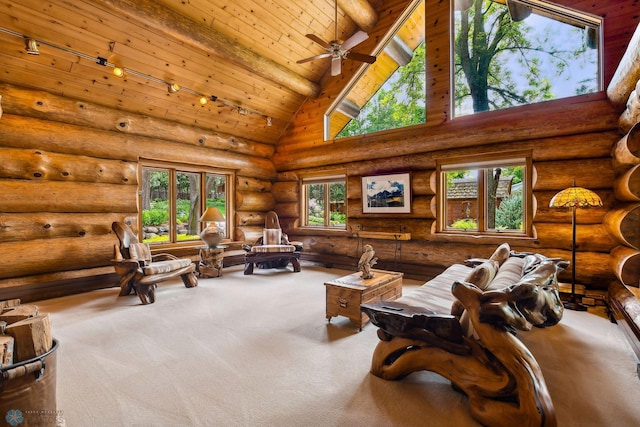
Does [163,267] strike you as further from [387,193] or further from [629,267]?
[629,267]

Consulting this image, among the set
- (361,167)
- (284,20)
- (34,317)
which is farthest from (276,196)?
(34,317)

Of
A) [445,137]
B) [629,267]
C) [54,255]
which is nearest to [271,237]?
[54,255]

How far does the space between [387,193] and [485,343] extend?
4.56 metres

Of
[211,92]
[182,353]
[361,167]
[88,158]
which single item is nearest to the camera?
[182,353]

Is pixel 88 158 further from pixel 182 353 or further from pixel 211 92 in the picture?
pixel 182 353

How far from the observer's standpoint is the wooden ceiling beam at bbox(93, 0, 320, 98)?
4.11 meters

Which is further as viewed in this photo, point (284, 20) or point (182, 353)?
point (284, 20)

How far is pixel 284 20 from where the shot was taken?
573 cm

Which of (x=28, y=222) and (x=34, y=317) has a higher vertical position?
(x=28, y=222)

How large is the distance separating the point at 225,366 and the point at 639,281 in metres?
4.54

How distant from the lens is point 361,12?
5.96 metres

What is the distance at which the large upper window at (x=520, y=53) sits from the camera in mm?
4566

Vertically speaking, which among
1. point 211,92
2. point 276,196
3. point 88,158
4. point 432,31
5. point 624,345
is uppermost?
point 432,31

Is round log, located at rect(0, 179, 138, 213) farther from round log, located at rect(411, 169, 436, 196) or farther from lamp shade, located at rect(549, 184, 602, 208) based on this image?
lamp shade, located at rect(549, 184, 602, 208)
